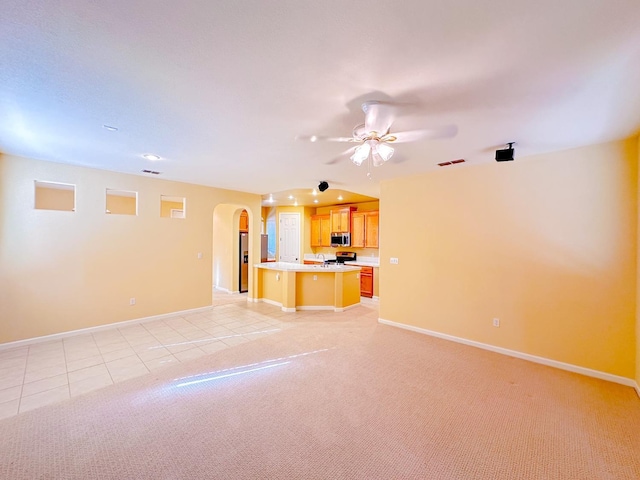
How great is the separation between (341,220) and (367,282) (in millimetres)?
2033

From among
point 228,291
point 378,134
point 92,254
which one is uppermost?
point 378,134

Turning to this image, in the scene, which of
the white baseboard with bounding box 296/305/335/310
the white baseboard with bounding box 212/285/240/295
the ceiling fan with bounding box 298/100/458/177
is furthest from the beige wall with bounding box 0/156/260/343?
the ceiling fan with bounding box 298/100/458/177

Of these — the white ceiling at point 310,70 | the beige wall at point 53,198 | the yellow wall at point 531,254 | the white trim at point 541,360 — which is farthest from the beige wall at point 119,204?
the white trim at point 541,360

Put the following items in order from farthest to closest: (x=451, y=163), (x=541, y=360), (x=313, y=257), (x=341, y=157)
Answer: (x=313, y=257)
(x=451, y=163)
(x=341, y=157)
(x=541, y=360)

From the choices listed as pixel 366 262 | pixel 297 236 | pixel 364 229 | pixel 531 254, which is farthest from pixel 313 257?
pixel 531 254

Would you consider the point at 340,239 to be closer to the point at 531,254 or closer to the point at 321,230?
the point at 321,230

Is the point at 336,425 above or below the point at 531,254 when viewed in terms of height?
below

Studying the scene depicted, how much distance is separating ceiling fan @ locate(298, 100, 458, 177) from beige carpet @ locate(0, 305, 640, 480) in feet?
7.68

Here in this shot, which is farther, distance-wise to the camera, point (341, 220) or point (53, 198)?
point (341, 220)

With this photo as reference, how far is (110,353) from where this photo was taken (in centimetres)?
342

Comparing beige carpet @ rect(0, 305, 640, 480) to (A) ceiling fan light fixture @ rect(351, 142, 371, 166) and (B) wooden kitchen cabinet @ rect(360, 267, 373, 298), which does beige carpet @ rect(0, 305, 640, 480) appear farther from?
(B) wooden kitchen cabinet @ rect(360, 267, 373, 298)

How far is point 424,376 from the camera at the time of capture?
9.62 ft

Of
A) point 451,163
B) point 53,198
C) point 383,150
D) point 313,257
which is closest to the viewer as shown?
point 383,150

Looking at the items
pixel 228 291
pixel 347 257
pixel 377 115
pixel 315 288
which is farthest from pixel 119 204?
pixel 377 115
